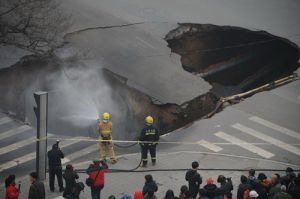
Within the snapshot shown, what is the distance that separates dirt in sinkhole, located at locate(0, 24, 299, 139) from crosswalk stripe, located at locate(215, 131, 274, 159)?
3.91 feet

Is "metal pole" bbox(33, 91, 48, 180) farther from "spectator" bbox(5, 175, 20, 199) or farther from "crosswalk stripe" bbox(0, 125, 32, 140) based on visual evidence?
"crosswalk stripe" bbox(0, 125, 32, 140)

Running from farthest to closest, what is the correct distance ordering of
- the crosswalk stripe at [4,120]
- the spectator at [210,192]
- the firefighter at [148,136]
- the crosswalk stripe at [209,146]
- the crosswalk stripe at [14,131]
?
the crosswalk stripe at [4,120]
the crosswalk stripe at [14,131]
the crosswalk stripe at [209,146]
the firefighter at [148,136]
the spectator at [210,192]

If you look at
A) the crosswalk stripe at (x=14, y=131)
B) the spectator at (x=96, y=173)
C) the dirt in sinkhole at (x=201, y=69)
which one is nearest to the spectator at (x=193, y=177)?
the spectator at (x=96, y=173)

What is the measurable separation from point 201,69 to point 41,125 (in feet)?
32.3

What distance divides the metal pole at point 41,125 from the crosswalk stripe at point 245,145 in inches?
232

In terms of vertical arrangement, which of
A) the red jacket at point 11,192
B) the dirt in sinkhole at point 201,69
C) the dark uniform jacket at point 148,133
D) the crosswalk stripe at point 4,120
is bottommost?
the red jacket at point 11,192

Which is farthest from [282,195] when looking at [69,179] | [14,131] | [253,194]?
[14,131]

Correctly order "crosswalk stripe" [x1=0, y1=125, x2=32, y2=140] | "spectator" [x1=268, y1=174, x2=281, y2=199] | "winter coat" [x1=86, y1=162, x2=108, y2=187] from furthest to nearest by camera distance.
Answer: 1. "crosswalk stripe" [x1=0, y1=125, x2=32, y2=140]
2. "winter coat" [x1=86, y1=162, x2=108, y2=187]
3. "spectator" [x1=268, y1=174, x2=281, y2=199]

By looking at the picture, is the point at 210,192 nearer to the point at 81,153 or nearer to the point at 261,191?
the point at 261,191

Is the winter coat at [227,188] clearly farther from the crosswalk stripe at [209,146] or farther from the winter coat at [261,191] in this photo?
the crosswalk stripe at [209,146]

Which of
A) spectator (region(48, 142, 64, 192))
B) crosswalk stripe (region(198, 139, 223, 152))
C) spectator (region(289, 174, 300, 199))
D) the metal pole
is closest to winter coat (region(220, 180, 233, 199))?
spectator (region(289, 174, 300, 199))

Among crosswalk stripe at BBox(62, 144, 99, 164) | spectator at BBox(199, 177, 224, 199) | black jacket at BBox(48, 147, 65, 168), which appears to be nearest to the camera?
spectator at BBox(199, 177, 224, 199)

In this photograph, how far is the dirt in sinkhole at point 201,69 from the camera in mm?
15180

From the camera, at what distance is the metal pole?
35.8ft
